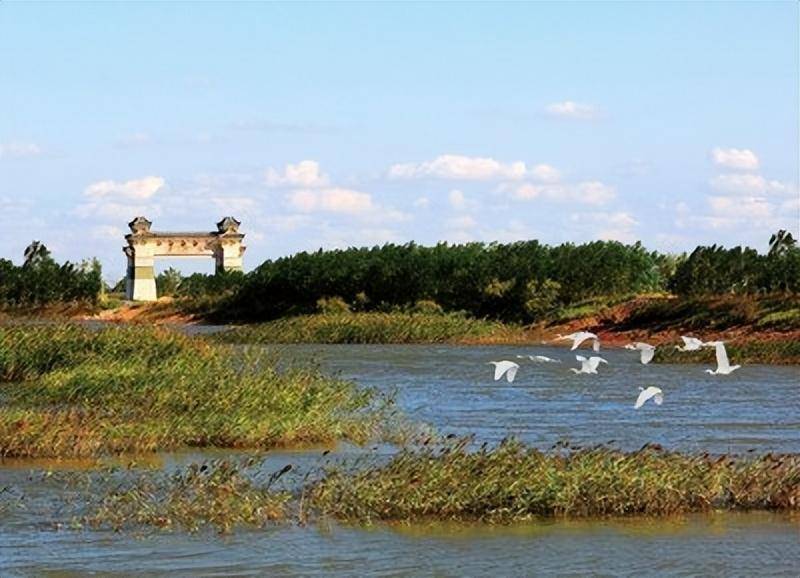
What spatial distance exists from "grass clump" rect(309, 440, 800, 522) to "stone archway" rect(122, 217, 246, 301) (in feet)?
262

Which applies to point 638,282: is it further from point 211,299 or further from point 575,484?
point 575,484

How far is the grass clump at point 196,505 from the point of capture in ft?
50.4

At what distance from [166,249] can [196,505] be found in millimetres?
81754

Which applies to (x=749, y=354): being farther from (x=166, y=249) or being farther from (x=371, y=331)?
(x=166, y=249)

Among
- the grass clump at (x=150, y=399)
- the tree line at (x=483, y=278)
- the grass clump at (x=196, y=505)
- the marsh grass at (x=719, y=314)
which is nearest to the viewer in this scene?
the grass clump at (x=196, y=505)

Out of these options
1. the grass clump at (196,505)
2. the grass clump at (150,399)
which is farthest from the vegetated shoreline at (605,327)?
the grass clump at (196,505)

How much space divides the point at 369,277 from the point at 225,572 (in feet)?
208

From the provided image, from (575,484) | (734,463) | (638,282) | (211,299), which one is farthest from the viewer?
(211,299)

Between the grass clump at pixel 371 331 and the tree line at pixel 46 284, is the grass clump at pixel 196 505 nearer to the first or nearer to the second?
the grass clump at pixel 371 331

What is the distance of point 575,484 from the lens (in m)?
15.8

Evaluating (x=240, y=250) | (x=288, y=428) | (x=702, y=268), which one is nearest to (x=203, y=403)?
(x=288, y=428)

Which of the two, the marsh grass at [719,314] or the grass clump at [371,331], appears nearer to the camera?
the marsh grass at [719,314]

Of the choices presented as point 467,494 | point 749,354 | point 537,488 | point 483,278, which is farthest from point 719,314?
point 467,494

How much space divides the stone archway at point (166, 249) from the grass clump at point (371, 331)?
37.6m
